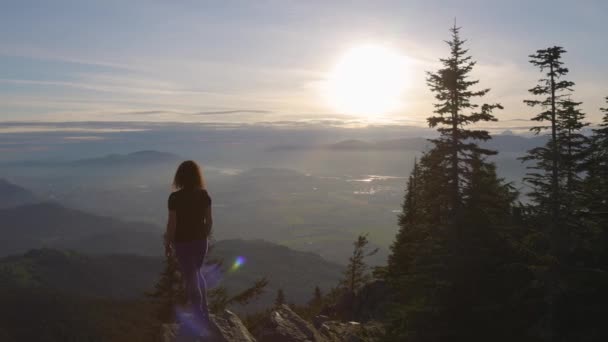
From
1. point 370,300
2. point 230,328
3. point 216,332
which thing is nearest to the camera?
point 216,332

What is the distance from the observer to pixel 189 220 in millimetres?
8477

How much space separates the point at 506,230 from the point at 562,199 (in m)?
2.57

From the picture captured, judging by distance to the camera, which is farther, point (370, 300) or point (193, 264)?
point (370, 300)

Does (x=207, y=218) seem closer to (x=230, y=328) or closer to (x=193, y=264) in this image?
(x=193, y=264)

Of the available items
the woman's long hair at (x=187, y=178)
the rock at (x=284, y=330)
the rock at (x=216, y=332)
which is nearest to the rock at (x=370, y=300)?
the rock at (x=284, y=330)

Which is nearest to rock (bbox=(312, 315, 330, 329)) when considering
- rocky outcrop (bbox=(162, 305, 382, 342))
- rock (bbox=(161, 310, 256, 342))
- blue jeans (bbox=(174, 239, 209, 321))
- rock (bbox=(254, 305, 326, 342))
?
rocky outcrop (bbox=(162, 305, 382, 342))

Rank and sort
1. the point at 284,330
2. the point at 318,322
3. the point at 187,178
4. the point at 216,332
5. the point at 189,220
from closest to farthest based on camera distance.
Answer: the point at 187,178, the point at 189,220, the point at 216,332, the point at 284,330, the point at 318,322

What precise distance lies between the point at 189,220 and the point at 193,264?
1.05m

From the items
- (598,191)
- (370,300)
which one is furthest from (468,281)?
(370,300)

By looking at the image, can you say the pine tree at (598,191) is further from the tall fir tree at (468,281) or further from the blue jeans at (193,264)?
the blue jeans at (193,264)

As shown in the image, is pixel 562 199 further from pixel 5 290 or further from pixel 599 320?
pixel 5 290

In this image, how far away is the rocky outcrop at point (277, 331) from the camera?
9.65 meters

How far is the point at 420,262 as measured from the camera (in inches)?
591

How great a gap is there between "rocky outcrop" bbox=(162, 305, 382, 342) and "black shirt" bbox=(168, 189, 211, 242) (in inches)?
108
